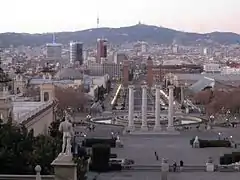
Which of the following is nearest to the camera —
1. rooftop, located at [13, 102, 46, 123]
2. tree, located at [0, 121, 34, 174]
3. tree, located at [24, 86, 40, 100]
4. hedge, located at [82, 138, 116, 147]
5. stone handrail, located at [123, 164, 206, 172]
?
tree, located at [0, 121, 34, 174]

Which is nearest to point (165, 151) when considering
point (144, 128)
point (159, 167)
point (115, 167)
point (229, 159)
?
point (229, 159)

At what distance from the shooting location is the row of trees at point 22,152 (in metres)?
14.8

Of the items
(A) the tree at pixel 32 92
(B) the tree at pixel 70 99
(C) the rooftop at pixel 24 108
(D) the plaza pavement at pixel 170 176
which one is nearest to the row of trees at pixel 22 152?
(D) the plaza pavement at pixel 170 176

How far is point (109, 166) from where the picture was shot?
102 feet

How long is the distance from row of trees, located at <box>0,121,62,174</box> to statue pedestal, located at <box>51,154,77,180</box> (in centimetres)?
422

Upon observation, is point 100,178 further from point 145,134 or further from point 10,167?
point 145,134

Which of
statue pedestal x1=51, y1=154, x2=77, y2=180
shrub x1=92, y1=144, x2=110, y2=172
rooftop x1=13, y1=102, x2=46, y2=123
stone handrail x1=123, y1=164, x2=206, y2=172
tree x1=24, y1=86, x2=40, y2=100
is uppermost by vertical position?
statue pedestal x1=51, y1=154, x2=77, y2=180

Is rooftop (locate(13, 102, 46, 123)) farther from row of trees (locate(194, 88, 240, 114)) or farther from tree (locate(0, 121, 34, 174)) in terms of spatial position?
row of trees (locate(194, 88, 240, 114))

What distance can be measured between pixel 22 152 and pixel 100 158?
→ 14.7 meters

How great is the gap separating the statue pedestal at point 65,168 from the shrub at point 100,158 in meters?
19.7

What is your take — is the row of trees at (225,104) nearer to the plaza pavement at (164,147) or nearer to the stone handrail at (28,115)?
the plaza pavement at (164,147)

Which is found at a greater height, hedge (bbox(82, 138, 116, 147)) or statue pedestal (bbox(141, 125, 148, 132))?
hedge (bbox(82, 138, 116, 147))

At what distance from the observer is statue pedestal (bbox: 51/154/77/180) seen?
10.6 m

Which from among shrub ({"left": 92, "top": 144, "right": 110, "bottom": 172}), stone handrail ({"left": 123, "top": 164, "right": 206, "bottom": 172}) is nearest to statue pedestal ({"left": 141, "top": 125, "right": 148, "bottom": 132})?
stone handrail ({"left": 123, "top": 164, "right": 206, "bottom": 172})
